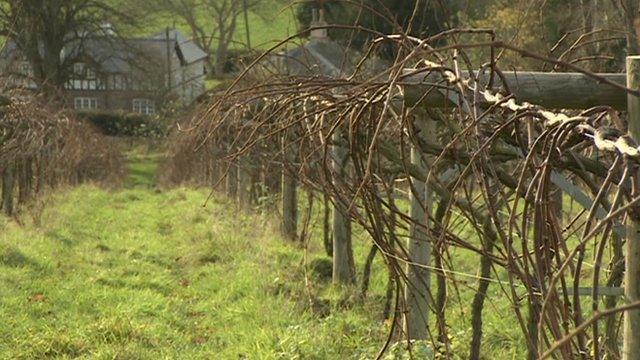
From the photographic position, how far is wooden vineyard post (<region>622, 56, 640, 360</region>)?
246cm

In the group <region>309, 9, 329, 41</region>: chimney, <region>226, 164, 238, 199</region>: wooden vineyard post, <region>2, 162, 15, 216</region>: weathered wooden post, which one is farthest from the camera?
<region>226, 164, 238, 199</region>: wooden vineyard post

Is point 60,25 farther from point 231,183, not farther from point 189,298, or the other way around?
point 189,298

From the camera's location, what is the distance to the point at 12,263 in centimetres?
1044

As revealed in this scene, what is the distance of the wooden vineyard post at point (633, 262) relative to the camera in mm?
2455

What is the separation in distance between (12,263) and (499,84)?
798 centimetres

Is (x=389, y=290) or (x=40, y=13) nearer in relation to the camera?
(x=389, y=290)

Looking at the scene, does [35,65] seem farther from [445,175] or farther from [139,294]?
[445,175]

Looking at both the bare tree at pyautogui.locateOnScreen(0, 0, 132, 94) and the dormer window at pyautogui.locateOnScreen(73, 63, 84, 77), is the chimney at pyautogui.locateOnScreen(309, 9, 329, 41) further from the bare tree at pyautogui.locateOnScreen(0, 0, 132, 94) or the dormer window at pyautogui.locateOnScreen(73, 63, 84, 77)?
the dormer window at pyautogui.locateOnScreen(73, 63, 84, 77)

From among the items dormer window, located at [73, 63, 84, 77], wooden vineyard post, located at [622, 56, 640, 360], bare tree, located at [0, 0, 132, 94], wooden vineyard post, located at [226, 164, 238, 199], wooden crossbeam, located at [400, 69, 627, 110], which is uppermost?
bare tree, located at [0, 0, 132, 94]

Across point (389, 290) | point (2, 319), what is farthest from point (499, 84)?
point (2, 319)

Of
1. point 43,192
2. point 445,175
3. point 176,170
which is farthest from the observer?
point 176,170

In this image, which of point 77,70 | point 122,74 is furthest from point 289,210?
point 77,70

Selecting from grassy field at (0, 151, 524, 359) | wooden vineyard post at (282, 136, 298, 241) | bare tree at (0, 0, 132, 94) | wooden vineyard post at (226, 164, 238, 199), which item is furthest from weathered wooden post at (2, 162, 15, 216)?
bare tree at (0, 0, 132, 94)

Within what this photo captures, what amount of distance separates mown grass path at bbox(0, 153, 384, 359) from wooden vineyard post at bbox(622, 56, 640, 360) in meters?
3.33
